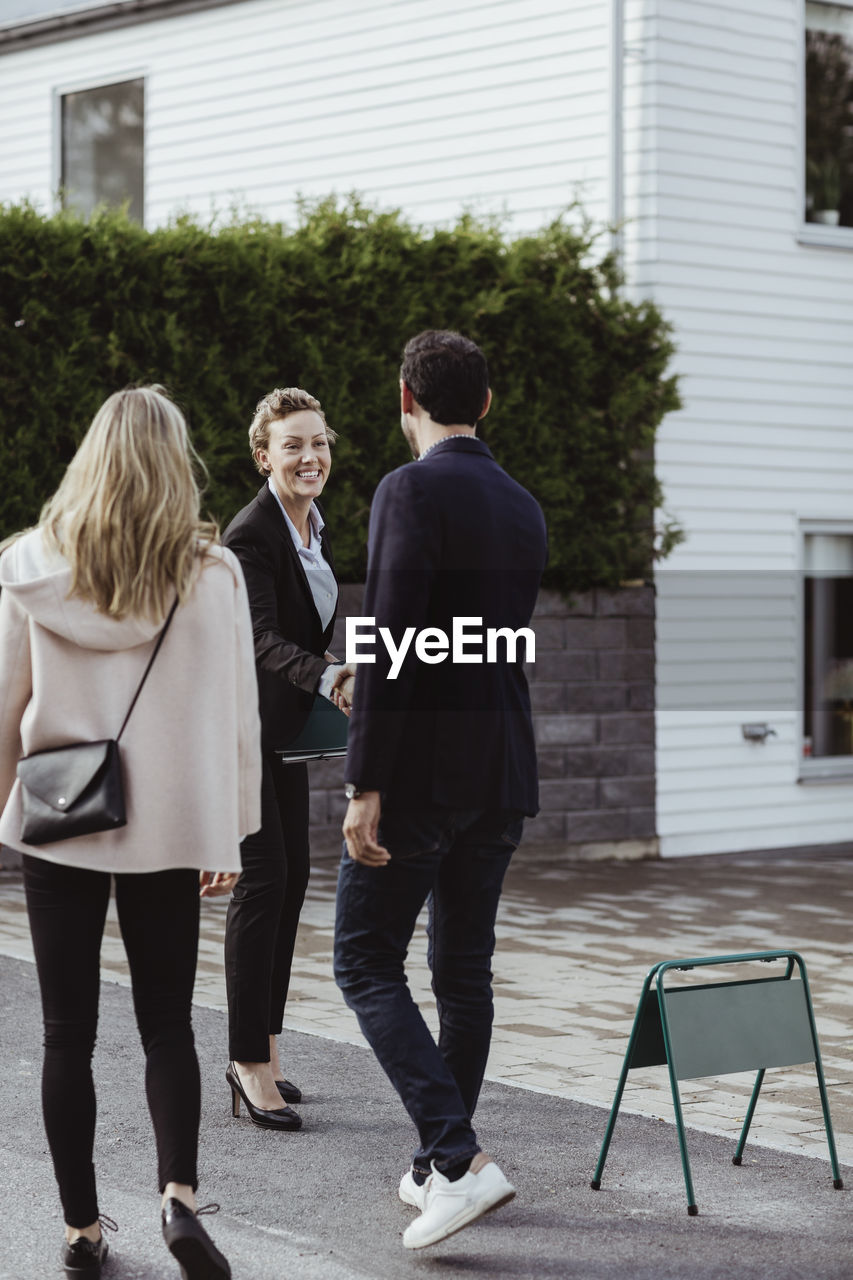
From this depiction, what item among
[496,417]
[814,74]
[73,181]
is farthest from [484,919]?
[73,181]

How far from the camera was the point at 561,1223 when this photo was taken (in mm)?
4605

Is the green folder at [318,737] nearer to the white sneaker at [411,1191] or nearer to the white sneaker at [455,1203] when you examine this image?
the white sneaker at [411,1191]

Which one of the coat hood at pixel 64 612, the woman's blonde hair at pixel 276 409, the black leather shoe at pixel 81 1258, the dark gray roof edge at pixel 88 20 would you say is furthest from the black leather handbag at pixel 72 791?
the dark gray roof edge at pixel 88 20

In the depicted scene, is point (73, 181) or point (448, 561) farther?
point (73, 181)

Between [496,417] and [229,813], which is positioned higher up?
[496,417]

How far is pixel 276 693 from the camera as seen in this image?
541 centimetres

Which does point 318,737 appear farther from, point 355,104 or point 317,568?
point 355,104

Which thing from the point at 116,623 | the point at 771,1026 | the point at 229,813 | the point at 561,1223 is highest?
the point at 116,623

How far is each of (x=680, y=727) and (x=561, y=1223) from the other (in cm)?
803

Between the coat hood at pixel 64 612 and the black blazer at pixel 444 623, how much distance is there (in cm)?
61

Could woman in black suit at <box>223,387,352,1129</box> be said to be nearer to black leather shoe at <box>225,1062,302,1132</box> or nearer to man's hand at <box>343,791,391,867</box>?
black leather shoe at <box>225,1062,302,1132</box>

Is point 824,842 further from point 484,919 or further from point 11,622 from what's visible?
point 11,622

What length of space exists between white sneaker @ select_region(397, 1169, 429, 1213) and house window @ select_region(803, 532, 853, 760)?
29.9ft

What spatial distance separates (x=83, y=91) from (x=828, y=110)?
6.34 metres
